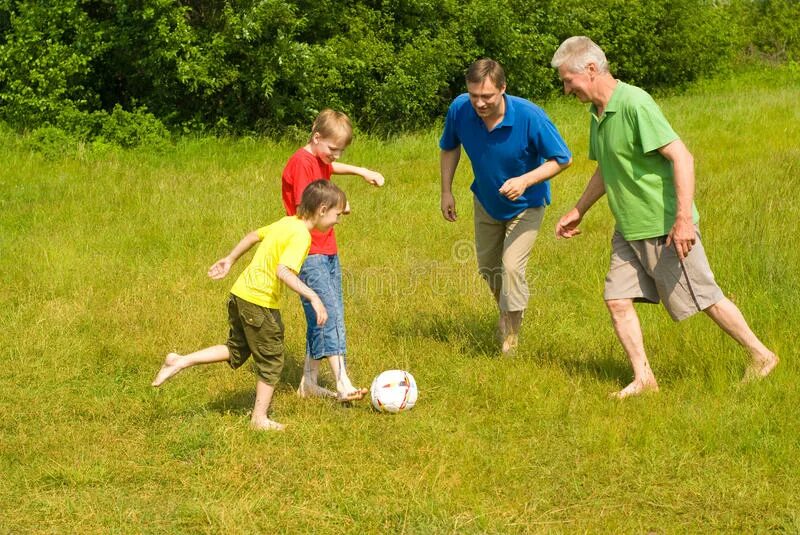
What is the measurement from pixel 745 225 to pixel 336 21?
9.46 meters

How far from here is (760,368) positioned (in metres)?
5.91

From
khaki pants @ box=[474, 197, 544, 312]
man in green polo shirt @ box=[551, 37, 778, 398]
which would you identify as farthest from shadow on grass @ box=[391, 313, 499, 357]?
man in green polo shirt @ box=[551, 37, 778, 398]

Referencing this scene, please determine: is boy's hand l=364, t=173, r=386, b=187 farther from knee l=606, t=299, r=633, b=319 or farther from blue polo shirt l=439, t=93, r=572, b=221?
knee l=606, t=299, r=633, b=319

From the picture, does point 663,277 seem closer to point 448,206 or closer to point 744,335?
point 744,335

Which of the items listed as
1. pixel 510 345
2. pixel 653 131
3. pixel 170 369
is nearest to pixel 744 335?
pixel 653 131

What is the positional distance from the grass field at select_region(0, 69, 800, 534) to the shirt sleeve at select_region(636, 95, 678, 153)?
1.52 metres

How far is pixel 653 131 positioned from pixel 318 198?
1894mm

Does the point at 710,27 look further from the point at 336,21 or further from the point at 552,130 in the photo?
the point at 552,130

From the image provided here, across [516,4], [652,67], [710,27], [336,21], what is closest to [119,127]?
[336,21]

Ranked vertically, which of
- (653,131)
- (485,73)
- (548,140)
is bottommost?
(548,140)

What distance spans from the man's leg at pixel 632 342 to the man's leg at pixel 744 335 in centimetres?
44

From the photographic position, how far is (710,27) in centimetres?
2464

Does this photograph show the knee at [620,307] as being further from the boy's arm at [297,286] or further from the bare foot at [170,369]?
the bare foot at [170,369]

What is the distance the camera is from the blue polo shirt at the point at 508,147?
21.3ft
